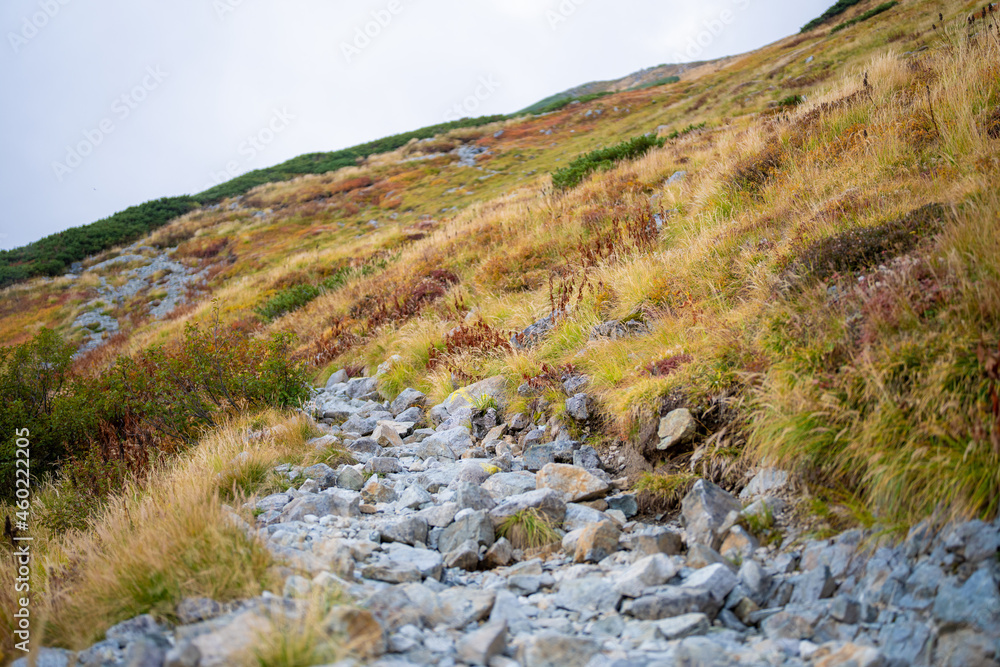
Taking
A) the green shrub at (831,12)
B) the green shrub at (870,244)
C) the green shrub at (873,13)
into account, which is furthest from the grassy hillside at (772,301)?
the green shrub at (831,12)

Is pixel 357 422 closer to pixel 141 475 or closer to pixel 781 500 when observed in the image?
pixel 141 475

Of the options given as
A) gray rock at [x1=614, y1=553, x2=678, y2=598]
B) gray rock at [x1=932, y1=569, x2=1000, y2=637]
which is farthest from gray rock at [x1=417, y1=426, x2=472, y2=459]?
gray rock at [x1=932, y1=569, x2=1000, y2=637]

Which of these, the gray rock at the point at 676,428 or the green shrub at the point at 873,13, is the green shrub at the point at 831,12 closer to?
the green shrub at the point at 873,13

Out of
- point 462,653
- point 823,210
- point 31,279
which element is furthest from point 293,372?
point 31,279

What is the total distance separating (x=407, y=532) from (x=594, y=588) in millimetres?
1276

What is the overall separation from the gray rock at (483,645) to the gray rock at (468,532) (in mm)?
1000

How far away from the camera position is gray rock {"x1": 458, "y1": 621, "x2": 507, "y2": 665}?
7.01 ft

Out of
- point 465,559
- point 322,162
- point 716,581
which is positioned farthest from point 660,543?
point 322,162

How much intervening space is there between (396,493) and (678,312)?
3.04m

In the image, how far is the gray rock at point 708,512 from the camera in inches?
114

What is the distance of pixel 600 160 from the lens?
1438cm

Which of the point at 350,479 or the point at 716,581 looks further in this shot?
the point at 350,479

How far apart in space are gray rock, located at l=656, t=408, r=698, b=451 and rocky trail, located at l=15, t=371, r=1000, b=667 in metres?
0.47

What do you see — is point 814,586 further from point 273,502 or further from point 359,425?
point 359,425
